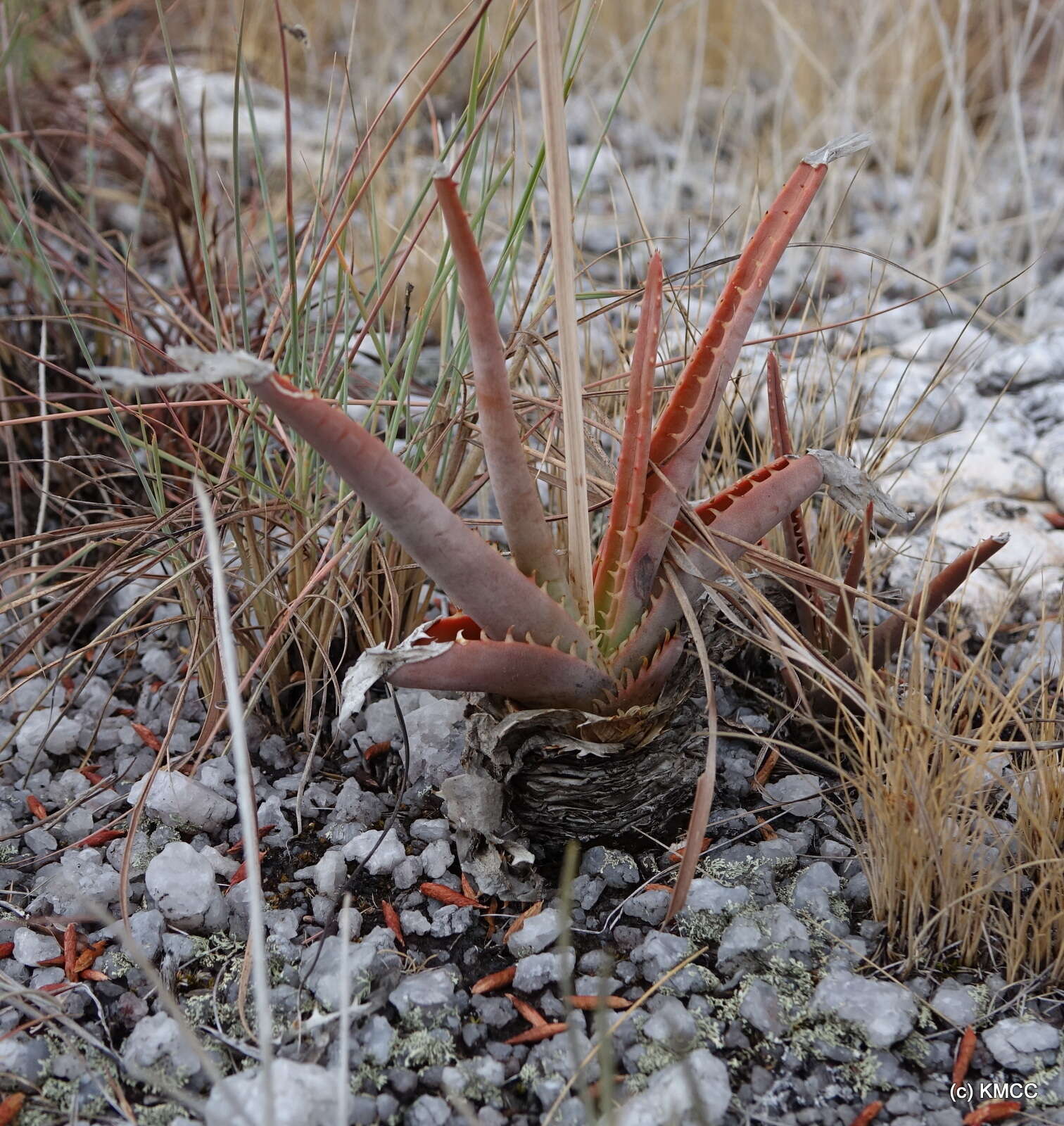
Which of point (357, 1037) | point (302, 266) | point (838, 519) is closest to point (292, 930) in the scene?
point (357, 1037)

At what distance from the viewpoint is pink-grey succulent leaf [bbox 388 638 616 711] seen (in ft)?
2.69

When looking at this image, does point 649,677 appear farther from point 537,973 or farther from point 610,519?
point 537,973

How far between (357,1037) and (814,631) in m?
0.69

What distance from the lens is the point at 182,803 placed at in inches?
42.9

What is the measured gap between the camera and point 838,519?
4.43ft

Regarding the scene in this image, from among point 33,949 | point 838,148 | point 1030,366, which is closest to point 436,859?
point 33,949

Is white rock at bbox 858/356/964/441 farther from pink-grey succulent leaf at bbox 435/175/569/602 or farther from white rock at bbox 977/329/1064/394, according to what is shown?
pink-grey succulent leaf at bbox 435/175/569/602

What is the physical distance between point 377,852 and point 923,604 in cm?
59

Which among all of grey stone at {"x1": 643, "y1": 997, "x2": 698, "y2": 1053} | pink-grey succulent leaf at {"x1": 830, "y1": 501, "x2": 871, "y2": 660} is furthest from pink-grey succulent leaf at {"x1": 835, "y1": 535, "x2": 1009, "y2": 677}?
grey stone at {"x1": 643, "y1": 997, "x2": 698, "y2": 1053}

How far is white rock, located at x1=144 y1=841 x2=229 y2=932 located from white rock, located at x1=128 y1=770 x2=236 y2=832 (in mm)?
84

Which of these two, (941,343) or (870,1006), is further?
(941,343)

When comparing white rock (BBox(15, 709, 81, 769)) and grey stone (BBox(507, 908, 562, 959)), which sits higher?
grey stone (BBox(507, 908, 562, 959))

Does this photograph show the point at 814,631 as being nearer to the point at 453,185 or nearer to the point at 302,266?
the point at 453,185

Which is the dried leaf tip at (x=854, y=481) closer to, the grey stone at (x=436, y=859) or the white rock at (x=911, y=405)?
the grey stone at (x=436, y=859)
